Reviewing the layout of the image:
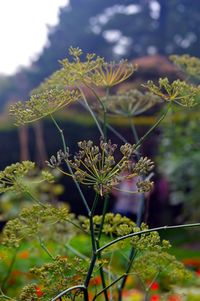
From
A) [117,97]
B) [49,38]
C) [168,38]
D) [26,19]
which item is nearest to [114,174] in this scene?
[117,97]

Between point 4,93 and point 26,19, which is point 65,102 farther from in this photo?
point 4,93

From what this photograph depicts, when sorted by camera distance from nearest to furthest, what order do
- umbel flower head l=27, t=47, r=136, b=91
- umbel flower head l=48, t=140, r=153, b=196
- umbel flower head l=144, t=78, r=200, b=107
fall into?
1. umbel flower head l=48, t=140, r=153, b=196
2. umbel flower head l=144, t=78, r=200, b=107
3. umbel flower head l=27, t=47, r=136, b=91

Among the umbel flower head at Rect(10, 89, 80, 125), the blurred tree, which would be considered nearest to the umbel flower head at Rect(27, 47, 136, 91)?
the umbel flower head at Rect(10, 89, 80, 125)

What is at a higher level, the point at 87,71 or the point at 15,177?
the point at 87,71

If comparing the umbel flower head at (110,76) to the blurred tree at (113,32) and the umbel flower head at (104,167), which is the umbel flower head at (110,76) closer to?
the umbel flower head at (104,167)

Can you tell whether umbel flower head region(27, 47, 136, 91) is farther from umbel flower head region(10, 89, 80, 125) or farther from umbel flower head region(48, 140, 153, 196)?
umbel flower head region(48, 140, 153, 196)

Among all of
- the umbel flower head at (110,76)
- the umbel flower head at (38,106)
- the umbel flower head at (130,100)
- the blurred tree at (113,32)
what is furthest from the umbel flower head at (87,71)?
the blurred tree at (113,32)

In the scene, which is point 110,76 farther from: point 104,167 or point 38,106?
point 104,167

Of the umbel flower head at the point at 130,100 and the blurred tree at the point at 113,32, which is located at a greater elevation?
the blurred tree at the point at 113,32

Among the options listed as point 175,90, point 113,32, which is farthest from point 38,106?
point 113,32
